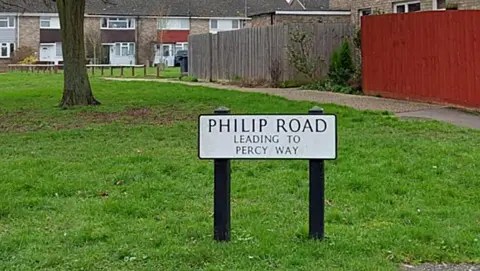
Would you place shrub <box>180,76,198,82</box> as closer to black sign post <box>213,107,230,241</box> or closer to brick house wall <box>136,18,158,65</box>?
black sign post <box>213,107,230,241</box>

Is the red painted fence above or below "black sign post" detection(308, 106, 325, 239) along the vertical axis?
above

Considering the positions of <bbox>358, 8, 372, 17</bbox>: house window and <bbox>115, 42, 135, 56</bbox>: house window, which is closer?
<bbox>358, 8, 372, 17</bbox>: house window

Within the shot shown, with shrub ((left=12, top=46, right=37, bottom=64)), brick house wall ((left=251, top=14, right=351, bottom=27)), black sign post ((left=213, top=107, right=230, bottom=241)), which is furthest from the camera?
shrub ((left=12, top=46, right=37, bottom=64))

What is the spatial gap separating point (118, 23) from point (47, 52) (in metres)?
6.67

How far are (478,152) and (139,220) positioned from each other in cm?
495

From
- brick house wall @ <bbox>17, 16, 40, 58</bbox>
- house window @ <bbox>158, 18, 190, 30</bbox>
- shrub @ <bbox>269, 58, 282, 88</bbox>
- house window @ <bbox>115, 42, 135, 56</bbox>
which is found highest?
house window @ <bbox>158, 18, 190, 30</bbox>

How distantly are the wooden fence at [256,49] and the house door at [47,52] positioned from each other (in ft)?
112

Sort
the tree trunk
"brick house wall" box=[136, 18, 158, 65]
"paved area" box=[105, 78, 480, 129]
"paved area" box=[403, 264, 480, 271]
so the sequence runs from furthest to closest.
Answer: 1. "brick house wall" box=[136, 18, 158, 65]
2. the tree trunk
3. "paved area" box=[105, 78, 480, 129]
4. "paved area" box=[403, 264, 480, 271]

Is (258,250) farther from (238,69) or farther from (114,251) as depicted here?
(238,69)

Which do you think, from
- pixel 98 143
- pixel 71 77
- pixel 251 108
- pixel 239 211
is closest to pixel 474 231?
pixel 239 211

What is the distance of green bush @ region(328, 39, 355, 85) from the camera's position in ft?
68.2

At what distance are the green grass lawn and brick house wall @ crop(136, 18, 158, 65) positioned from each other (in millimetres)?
51551

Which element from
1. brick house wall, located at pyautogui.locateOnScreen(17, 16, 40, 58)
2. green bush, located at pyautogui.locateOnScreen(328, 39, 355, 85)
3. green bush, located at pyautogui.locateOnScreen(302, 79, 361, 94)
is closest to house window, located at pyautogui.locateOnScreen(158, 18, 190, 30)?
brick house wall, located at pyautogui.locateOnScreen(17, 16, 40, 58)

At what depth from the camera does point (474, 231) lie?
576cm
